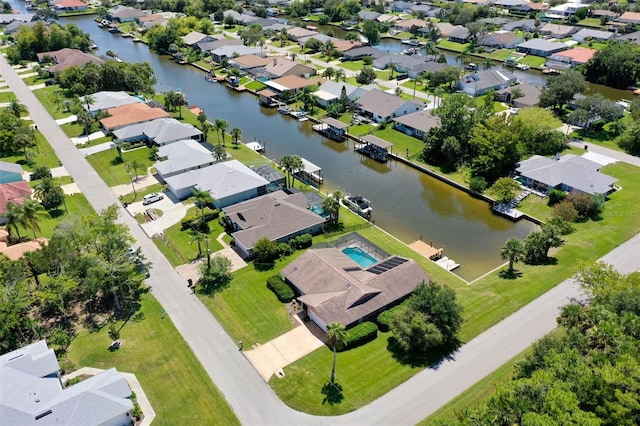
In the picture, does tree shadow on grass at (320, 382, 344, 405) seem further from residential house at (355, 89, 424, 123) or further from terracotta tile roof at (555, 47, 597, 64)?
terracotta tile roof at (555, 47, 597, 64)

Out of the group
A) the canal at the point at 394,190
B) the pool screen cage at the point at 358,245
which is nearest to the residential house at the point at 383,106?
the canal at the point at 394,190

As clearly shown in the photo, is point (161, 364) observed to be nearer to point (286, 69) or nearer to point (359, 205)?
point (359, 205)

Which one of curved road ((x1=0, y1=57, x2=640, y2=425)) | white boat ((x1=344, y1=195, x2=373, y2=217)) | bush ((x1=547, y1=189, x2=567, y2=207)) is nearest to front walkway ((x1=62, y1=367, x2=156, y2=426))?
curved road ((x1=0, y1=57, x2=640, y2=425))

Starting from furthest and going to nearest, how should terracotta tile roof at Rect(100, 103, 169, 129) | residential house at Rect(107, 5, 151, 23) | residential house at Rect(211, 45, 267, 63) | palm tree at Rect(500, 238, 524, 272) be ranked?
1. residential house at Rect(107, 5, 151, 23)
2. residential house at Rect(211, 45, 267, 63)
3. terracotta tile roof at Rect(100, 103, 169, 129)
4. palm tree at Rect(500, 238, 524, 272)

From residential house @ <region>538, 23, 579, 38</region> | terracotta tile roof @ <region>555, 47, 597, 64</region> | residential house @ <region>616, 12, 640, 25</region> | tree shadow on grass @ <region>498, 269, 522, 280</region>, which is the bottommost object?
tree shadow on grass @ <region>498, 269, 522, 280</region>

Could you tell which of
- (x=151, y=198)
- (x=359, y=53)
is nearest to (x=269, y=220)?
(x=151, y=198)
